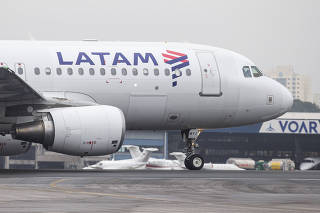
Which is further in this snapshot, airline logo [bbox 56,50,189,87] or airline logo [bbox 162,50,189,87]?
airline logo [bbox 162,50,189,87]

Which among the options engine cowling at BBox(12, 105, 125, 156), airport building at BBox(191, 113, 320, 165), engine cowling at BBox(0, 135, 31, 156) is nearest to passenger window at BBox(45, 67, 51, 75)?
engine cowling at BBox(12, 105, 125, 156)

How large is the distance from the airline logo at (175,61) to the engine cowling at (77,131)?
15.2 feet

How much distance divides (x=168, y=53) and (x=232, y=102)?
10.7ft

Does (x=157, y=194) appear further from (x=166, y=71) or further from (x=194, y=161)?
(x=194, y=161)

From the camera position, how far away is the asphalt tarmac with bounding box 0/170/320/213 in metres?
15.9

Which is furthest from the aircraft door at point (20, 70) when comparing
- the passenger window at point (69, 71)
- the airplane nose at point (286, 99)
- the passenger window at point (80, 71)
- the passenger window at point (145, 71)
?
the airplane nose at point (286, 99)

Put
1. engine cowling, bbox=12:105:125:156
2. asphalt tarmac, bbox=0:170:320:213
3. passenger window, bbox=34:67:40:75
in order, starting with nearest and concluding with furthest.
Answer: asphalt tarmac, bbox=0:170:320:213, engine cowling, bbox=12:105:125:156, passenger window, bbox=34:67:40:75

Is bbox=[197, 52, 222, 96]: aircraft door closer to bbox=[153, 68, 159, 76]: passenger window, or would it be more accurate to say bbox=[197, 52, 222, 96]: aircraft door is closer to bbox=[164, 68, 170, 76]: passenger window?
bbox=[164, 68, 170, 76]: passenger window

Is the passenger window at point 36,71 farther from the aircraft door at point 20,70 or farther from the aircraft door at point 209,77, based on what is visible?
Answer: the aircraft door at point 209,77

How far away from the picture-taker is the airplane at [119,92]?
26.7 m

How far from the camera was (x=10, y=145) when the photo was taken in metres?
30.8

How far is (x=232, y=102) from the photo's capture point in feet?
105

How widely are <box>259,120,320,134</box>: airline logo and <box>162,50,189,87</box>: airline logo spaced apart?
308 feet

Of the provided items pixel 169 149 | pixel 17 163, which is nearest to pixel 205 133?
pixel 169 149
